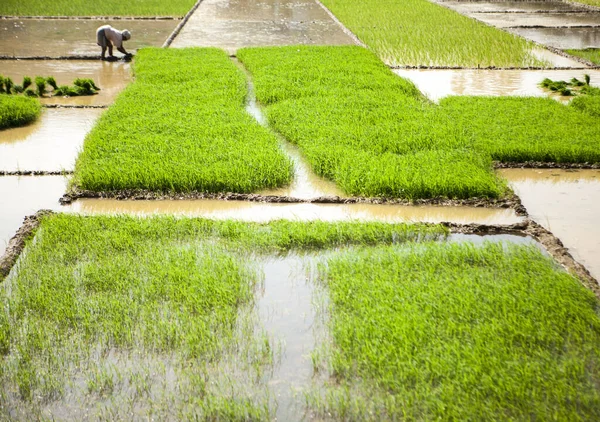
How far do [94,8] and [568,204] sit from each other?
14343mm

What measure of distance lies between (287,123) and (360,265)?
3138 mm

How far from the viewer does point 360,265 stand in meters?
4.11

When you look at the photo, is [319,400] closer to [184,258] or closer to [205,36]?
[184,258]

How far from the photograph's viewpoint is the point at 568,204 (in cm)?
524

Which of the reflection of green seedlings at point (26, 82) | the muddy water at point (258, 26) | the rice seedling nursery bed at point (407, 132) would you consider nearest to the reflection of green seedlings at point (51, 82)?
the reflection of green seedlings at point (26, 82)

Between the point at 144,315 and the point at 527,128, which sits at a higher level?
the point at 527,128

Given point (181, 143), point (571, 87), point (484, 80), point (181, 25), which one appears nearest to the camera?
point (181, 143)

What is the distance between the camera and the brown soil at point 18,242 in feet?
13.6

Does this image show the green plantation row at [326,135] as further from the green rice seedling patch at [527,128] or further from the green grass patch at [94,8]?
the green grass patch at [94,8]

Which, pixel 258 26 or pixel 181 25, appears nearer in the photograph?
pixel 181 25

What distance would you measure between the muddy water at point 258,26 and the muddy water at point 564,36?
384cm

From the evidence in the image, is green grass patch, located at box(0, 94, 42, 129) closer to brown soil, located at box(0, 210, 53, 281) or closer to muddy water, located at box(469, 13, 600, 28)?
brown soil, located at box(0, 210, 53, 281)

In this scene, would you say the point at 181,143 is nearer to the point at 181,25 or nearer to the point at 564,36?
the point at 181,25

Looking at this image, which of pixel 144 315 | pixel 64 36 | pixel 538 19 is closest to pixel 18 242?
pixel 144 315
